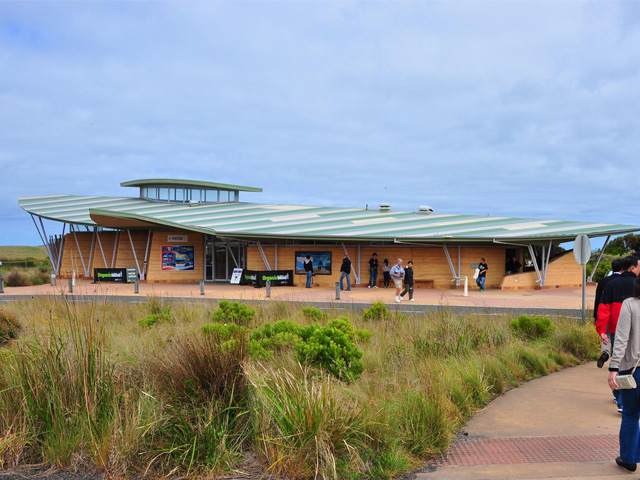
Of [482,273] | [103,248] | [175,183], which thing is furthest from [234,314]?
[175,183]

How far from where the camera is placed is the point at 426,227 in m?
30.6

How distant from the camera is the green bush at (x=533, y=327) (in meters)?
11.2

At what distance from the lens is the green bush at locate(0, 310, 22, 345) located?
1082 cm

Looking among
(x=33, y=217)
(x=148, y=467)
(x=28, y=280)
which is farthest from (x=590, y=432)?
(x=33, y=217)

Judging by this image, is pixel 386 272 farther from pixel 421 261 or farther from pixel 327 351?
pixel 327 351

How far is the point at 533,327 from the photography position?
11289 millimetres

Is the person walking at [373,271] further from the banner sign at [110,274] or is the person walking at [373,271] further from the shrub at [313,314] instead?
the shrub at [313,314]

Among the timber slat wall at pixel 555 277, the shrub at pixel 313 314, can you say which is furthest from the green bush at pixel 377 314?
the timber slat wall at pixel 555 277

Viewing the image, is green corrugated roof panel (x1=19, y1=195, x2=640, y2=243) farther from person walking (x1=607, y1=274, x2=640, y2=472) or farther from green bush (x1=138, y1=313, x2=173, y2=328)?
person walking (x1=607, y1=274, x2=640, y2=472)

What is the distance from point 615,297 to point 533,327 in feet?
16.4

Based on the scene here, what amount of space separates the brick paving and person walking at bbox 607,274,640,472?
1.26 feet

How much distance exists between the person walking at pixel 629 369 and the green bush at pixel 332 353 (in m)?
3.11

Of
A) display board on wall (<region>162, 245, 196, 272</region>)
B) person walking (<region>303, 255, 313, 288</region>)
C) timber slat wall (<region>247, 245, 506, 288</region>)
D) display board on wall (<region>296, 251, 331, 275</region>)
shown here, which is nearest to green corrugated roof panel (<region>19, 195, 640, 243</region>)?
timber slat wall (<region>247, 245, 506, 288</region>)

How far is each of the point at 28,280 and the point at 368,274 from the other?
Result: 21.2m
